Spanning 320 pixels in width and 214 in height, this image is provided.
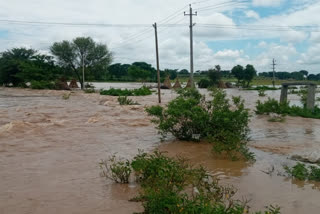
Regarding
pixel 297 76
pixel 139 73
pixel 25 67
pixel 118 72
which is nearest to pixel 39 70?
pixel 25 67

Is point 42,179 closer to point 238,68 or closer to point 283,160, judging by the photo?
point 283,160

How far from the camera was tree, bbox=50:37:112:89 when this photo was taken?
51000mm

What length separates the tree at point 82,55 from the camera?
51.0 m

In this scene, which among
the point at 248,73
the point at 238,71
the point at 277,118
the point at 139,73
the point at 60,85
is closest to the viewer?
the point at 277,118

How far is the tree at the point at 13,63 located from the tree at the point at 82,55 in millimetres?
4620

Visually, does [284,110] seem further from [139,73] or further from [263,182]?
[139,73]

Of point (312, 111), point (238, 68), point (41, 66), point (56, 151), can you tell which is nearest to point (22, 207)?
point (56, 151)

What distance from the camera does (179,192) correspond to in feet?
17.4

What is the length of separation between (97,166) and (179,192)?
2.90 metres

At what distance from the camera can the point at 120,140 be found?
36.5 feet

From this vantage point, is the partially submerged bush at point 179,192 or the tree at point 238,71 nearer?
the partially submerged bush at point 179,192

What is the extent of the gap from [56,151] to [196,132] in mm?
4285

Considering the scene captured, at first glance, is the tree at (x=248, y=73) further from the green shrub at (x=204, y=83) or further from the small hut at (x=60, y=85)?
the small hut at (x=60, y=85)

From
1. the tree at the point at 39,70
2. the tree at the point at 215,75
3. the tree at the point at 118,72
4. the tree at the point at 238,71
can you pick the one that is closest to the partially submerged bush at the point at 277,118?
the tree at the point at 39,70
